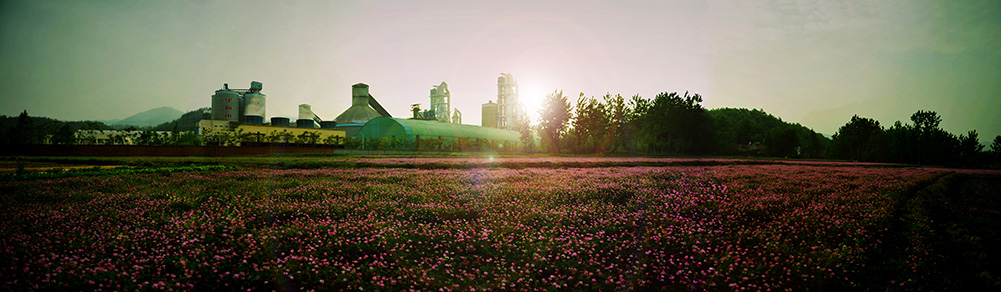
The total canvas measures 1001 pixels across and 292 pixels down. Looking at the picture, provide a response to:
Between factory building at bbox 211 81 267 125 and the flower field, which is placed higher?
factory building at bbox 211 81 267 125

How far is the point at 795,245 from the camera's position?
720 cm

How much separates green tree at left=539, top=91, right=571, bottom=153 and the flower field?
189 feet

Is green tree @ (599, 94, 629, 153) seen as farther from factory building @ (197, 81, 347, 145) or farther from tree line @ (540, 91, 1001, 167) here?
factory building @ (197, 81, 347, 145)

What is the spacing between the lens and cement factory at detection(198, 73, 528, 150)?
82688 millimetres

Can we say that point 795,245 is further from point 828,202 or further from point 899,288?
point 828,202

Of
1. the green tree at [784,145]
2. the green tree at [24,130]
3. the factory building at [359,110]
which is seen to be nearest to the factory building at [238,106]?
the factory building at [359,110]

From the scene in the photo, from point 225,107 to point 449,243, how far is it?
140 m

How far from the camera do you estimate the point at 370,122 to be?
8700 centimetres

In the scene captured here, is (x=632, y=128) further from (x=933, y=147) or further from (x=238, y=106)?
(x=238, y=106)

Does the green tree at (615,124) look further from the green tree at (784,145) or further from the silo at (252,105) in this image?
the silo at (252,105)

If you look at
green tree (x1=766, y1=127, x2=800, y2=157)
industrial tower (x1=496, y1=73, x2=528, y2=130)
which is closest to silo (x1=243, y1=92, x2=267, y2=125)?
Answer: industrial tower (x1=496, y1=73, x2=528, y2=130)

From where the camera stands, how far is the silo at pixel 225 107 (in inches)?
4692

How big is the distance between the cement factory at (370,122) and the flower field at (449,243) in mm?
59684

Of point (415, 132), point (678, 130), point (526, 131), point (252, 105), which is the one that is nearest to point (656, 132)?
point (678, 130)
